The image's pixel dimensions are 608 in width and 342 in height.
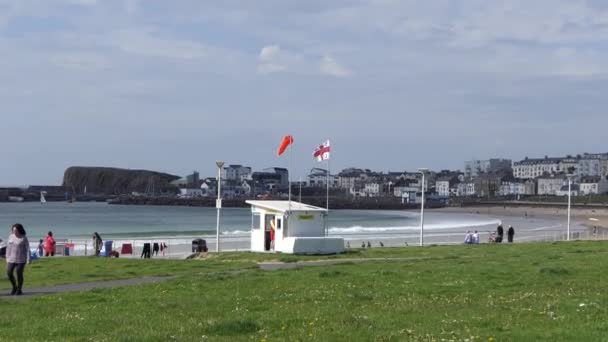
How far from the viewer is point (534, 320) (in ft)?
36.8

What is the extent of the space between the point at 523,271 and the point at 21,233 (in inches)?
482

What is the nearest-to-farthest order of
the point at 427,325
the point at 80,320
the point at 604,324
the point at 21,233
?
the point at 604,324
the point at 427,325
the point at 80,320
the point at 21,233

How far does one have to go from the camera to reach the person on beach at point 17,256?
1767 cm

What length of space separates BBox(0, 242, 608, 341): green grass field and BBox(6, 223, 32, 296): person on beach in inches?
61.8

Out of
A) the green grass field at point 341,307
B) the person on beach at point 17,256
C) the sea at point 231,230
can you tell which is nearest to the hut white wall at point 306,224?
the green grass field at point 341,307

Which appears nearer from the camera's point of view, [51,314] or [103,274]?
[51,314]

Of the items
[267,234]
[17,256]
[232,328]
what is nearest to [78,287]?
[17,256]

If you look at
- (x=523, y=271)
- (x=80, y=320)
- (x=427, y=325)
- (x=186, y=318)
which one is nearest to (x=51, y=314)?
(x=80, y=320)

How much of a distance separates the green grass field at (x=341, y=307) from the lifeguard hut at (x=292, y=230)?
11.5 m

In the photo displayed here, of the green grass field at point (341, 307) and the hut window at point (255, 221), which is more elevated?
the hut window at point (255, 221)

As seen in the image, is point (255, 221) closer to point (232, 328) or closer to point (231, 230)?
point (232, 328)

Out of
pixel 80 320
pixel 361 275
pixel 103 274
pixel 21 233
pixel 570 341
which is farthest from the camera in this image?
pixel 103 274

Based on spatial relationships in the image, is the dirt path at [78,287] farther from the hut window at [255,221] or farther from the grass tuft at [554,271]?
the hut window at [255,221]

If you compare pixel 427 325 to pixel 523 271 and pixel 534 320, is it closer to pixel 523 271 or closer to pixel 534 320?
pixel 534 320
